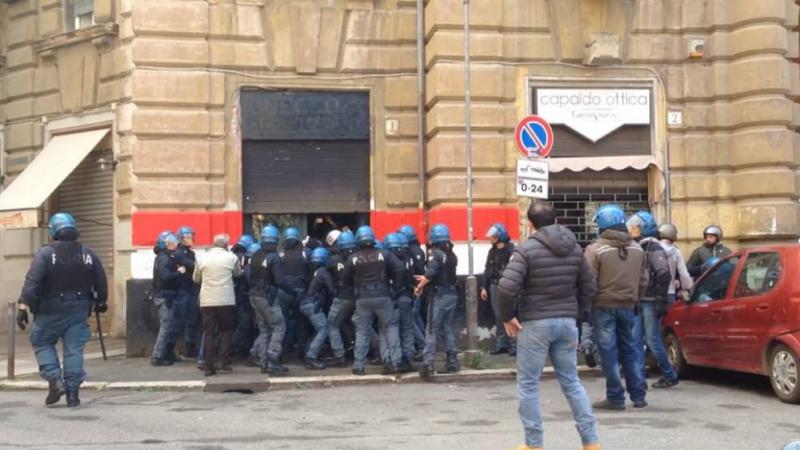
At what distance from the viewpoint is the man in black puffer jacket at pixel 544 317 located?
6.48 meters

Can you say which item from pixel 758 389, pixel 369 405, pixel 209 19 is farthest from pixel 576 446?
pixel 209 19

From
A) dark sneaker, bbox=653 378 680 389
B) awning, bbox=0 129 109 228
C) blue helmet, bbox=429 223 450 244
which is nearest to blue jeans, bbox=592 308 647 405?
dark sneaker, bbox=653 378 680 389

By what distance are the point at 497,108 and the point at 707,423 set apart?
6742 millimetres

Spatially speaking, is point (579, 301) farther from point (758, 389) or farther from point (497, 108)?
point (497, 108)

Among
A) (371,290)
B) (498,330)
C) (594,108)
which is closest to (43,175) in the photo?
(371,290)

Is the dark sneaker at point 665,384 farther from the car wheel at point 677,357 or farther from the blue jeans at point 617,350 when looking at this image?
the blue jeans at point 617,350

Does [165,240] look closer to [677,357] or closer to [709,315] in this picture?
[677,357]

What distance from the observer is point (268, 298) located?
11.4 m

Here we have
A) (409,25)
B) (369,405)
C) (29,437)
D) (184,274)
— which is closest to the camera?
(29,437)

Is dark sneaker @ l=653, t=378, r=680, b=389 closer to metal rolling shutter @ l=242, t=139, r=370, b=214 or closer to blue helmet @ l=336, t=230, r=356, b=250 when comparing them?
blue helmet @ l=336, t=230, r=356, b=250

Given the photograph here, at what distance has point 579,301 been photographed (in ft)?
22.8

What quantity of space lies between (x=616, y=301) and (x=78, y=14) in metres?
11.2

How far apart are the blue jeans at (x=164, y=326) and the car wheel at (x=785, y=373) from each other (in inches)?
299

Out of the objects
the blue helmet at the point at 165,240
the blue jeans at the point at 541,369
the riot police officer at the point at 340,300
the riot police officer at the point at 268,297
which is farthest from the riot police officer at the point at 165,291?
the blue jeans at the point at 541,369
